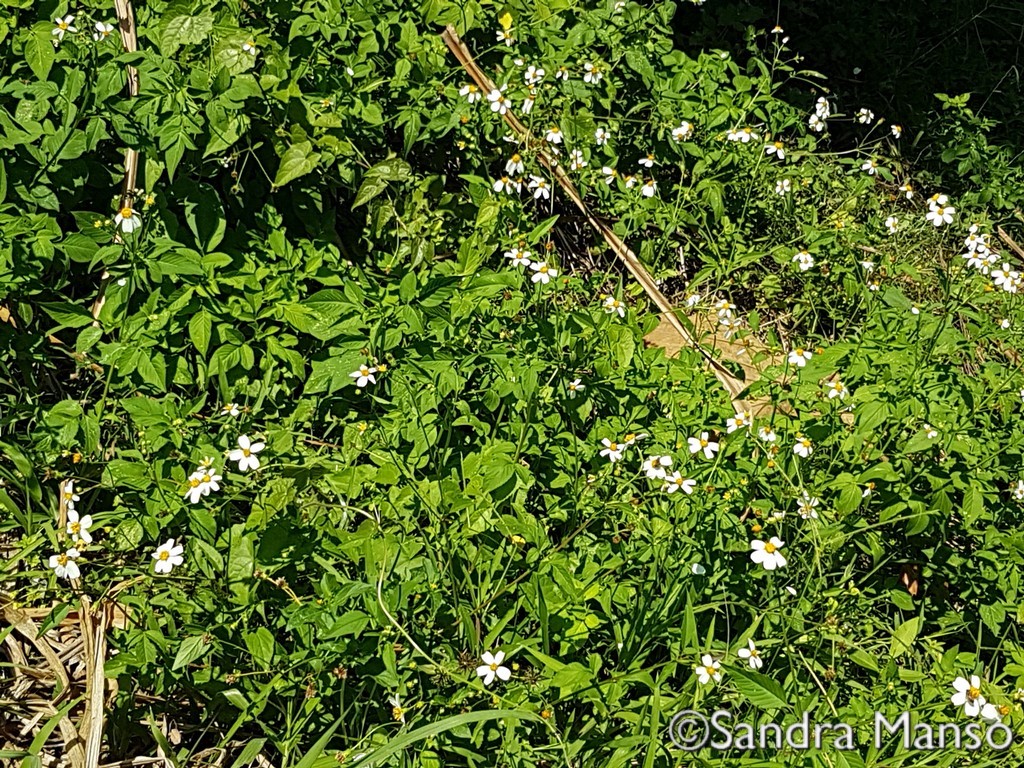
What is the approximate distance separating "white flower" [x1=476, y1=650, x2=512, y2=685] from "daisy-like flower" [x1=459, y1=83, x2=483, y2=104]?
6.50 feet

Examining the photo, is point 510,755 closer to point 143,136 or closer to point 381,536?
point 381,536

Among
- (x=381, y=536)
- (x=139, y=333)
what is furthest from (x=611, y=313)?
(x=139, y=333)

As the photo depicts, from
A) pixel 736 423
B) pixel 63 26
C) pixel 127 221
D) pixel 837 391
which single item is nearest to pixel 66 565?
pixel 127 221

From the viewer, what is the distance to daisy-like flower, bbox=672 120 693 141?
3.50 m

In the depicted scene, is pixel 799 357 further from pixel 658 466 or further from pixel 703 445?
pixel 658 466

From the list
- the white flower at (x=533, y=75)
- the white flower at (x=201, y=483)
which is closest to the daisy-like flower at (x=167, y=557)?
the white flower at (x=201, y=483)

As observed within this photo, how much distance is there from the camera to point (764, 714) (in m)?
2.11

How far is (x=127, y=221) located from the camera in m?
2.41

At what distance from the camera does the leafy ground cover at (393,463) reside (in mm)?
2098

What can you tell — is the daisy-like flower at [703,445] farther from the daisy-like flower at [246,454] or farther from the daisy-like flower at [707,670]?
the daisy-like flower at [246,454]

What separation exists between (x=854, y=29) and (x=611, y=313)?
2838mm

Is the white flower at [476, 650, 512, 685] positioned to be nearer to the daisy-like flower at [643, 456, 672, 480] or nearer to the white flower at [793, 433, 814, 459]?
the daisy-like flower at [643, 456, 672, 480]

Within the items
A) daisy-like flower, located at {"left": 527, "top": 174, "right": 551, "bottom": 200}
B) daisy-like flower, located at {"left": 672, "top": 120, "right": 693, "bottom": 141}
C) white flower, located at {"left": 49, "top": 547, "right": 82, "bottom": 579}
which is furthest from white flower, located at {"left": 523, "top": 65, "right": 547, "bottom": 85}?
white flower, located at {"left": 49, "top": 547, "right": 82, "bottom": 579}

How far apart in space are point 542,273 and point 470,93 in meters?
0.79
